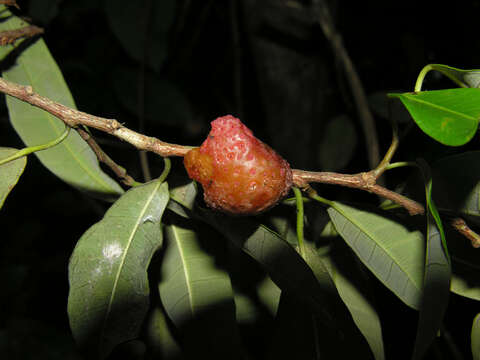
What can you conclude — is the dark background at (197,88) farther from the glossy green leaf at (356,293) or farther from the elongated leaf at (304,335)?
the elongated leaf at (304,335)

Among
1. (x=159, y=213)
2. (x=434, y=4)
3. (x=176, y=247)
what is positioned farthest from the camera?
(x=434, y=4)

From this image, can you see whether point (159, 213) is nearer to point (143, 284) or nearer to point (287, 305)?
point (143, 284)

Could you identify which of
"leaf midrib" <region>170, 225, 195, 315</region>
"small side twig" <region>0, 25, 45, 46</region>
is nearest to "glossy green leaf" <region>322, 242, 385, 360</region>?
"leaf midrib" <region>170, 225, 195, 315</region>

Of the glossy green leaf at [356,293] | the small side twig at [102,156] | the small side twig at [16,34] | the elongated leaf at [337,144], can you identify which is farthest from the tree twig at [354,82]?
the small side twig at [16,34]

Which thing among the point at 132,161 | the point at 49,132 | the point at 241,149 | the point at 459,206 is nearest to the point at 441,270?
the point at 459,206

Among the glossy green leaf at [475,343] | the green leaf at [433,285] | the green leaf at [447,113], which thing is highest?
the green leaf at [447,113]

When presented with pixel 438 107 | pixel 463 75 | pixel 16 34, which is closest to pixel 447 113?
pixel 438 107
